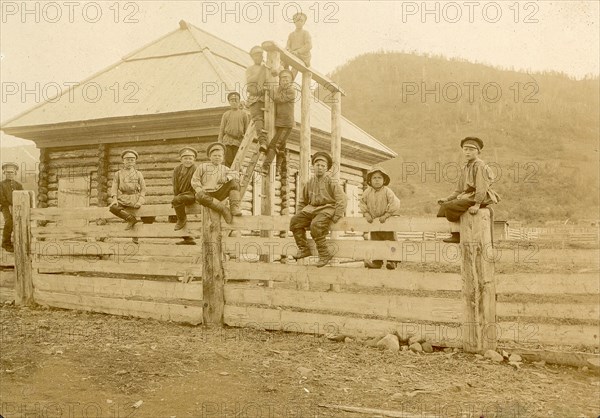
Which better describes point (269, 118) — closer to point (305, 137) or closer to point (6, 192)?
point (305, 137)

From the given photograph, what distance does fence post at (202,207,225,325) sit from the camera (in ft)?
21.8

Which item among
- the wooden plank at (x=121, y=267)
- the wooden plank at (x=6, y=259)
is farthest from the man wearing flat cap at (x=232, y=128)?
the wooden plank at (x=6, y=259)

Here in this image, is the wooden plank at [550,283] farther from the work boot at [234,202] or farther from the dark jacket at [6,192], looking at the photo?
the dark jacket at [6,192]

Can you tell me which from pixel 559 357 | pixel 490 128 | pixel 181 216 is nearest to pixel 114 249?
pixel 181 216

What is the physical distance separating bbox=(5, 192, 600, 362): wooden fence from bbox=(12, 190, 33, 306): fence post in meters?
0.02

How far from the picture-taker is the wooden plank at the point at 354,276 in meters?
5.58

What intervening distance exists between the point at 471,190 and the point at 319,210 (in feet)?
5.53

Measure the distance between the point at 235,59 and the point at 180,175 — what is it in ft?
33.4

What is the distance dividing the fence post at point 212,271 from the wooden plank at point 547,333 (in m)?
3.28

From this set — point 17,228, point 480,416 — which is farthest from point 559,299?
point 17,228

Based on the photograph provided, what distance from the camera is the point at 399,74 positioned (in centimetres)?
8106

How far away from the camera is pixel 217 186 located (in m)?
6.88

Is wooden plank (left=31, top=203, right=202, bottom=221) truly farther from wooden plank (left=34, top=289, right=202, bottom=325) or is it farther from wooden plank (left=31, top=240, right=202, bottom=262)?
wooden plank (left=34, top=289, right=202, bottom=325)

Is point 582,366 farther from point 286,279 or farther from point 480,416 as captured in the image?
point 286,279
